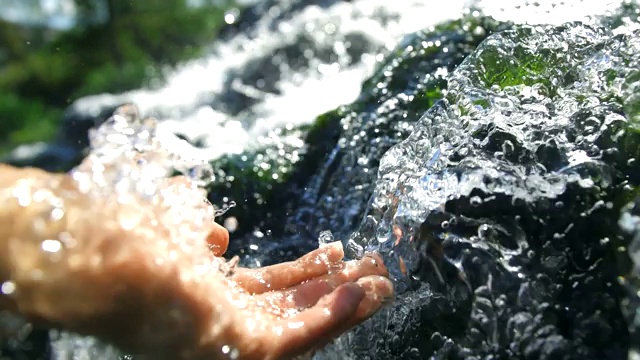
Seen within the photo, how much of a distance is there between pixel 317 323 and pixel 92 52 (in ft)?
26.7

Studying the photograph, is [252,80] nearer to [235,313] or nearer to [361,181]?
[361,181]

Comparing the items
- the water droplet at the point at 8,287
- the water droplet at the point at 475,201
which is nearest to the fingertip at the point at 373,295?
the water droplet at the point at 475,201

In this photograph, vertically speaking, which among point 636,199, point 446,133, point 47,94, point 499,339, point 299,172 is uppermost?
point 636,199

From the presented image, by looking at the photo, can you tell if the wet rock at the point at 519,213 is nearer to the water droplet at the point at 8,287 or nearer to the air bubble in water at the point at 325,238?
the air bubble in water at the point at 325,238

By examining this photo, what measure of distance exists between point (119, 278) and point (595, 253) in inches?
39.9

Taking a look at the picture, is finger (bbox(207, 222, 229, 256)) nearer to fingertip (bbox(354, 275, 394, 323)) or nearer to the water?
the water

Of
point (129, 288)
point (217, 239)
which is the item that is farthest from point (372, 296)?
point (129, 288)

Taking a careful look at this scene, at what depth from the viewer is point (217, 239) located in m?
1.64

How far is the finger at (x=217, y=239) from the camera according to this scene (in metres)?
1.62

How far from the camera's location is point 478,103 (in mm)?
1801

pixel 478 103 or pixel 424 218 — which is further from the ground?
pixel 478 103

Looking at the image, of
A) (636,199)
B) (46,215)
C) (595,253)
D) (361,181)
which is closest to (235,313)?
(46,215)

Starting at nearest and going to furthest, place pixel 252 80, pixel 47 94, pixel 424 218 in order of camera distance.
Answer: pixel 424 218 → pixel 252 80 → pixel 47 94

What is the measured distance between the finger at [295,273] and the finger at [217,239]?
0.09m
